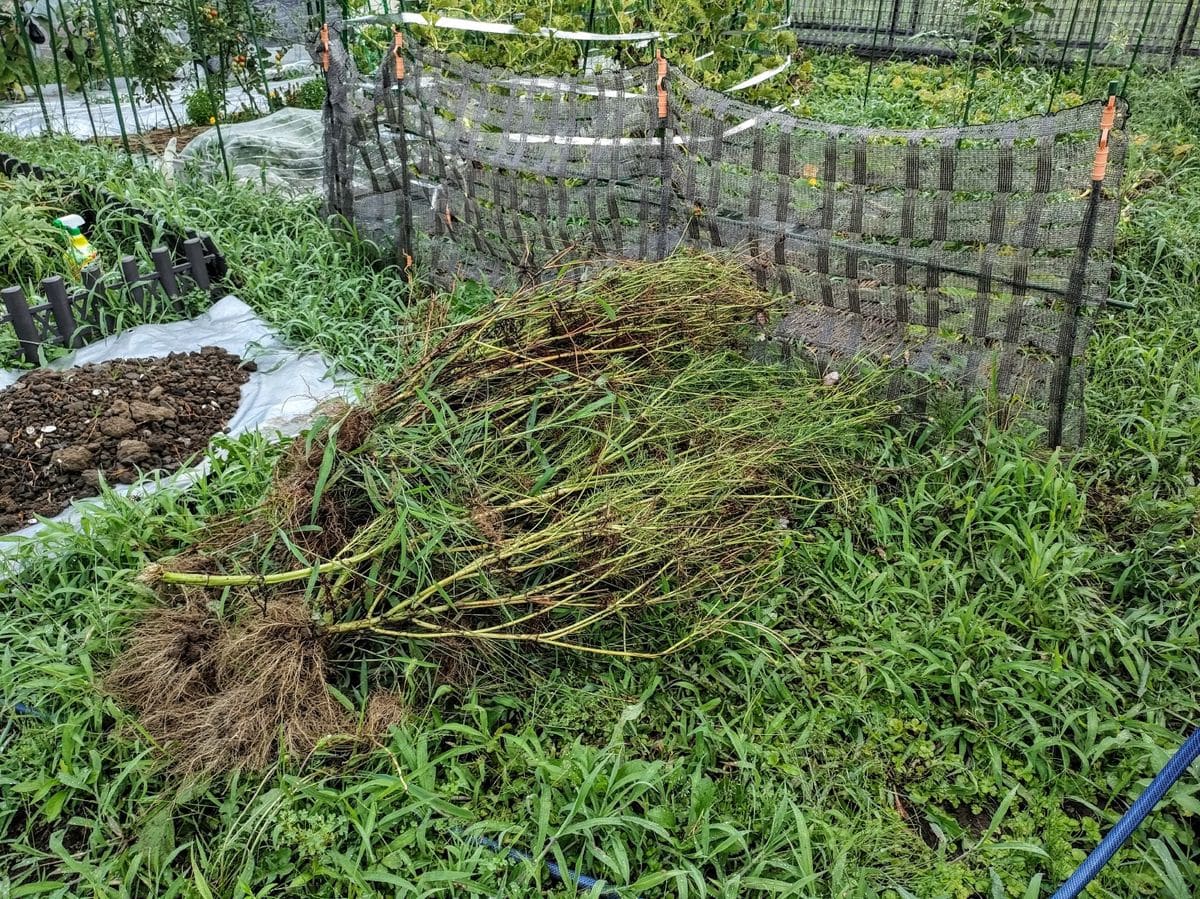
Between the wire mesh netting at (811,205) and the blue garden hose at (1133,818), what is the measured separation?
5.03ft

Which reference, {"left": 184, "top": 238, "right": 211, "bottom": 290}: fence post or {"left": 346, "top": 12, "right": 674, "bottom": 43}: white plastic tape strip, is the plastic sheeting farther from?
{"left": 346, "top": 12, "right": 674, "bottom": 43}: white plastic tape strip

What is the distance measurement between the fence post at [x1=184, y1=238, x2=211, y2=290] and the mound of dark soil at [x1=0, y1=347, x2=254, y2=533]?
72 centimetres

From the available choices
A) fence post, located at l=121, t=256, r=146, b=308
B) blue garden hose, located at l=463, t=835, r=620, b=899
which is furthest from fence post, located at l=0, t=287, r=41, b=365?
blue garden hose, located at l=463, t=835, r=620, b=899

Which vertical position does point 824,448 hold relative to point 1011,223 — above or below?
below

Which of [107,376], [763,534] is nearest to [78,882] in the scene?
[763,534]

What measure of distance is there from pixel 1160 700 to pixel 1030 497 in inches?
30.6

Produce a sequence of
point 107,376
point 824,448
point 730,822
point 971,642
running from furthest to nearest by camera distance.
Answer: point 107,376, point 824,448, point 971,642, point 730,822

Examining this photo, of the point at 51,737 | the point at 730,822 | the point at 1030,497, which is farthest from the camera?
the point at 1030,497

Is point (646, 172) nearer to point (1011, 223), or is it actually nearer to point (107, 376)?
point (1011, 223)

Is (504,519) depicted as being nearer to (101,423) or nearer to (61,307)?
(101,423)

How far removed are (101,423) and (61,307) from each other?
3.16ft

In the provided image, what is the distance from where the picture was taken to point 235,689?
2172mm

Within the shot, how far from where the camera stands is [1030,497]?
9.68ft

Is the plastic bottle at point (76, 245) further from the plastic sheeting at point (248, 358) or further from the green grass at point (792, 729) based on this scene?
the green grass at point (792, 729)
